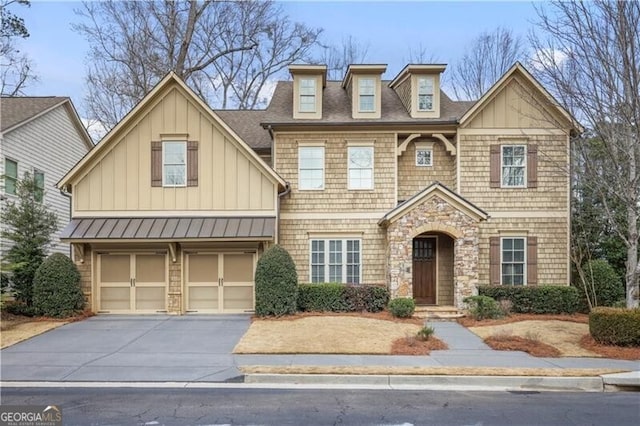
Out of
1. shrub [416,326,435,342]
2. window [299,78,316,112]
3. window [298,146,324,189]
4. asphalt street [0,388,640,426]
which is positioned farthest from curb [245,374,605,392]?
window [299,78,316,112]

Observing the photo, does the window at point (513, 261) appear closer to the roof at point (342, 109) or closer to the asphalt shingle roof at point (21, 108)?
the roof at point (342, 109)

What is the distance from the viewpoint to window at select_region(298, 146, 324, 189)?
16609 mm

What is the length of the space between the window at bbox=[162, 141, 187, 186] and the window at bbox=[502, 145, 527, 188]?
36.3ft

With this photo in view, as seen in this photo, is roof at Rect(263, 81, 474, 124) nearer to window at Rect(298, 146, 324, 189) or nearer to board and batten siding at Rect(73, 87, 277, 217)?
window at Rect(298, 146, 324, 189)

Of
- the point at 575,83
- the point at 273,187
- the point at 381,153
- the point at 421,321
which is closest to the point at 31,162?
the point at 273,187

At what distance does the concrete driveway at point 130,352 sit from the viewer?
8.39 m

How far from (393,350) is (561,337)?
464cm

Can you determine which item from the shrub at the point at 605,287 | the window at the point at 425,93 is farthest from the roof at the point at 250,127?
the shrub at the point at 605,287

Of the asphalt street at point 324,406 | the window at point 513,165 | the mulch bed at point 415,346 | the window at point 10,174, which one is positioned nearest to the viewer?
the asphalt street at point 324,406

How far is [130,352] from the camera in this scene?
33.1 feet

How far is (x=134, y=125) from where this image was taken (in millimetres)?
15344

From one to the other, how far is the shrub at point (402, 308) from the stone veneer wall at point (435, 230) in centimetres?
70

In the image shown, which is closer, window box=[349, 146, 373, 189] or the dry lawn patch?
the dry lawn patch

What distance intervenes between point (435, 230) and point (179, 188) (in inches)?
335
